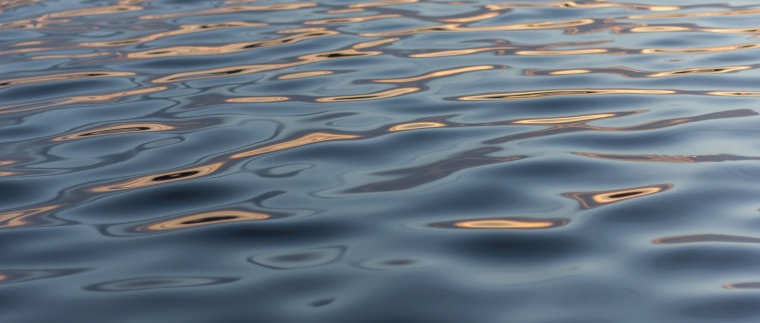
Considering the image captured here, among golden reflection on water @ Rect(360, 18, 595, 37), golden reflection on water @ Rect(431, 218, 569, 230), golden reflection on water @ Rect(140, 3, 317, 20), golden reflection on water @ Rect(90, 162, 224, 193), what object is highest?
golden reflection on water @ Rect(140, 3, 317, 20)

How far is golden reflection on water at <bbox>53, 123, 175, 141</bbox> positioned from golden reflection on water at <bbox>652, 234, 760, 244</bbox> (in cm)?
164

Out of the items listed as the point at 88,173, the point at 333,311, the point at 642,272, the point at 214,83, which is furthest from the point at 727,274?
the point at 214,83

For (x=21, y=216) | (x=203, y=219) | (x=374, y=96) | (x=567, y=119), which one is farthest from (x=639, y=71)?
(x=21, y=216)

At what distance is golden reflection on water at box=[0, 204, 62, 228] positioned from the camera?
224 centimetres

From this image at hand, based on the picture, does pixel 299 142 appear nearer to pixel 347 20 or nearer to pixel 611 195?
pixel 611 195

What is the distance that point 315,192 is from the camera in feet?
7.83

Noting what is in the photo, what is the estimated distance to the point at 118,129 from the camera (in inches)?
119

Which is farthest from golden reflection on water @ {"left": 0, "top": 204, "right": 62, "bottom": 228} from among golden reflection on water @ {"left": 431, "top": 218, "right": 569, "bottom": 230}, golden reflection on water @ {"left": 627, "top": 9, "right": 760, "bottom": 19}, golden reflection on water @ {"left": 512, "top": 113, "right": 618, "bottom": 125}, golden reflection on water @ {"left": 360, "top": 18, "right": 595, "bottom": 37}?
golden reflection on water @ {"left": 627, "top": 9, "right": 760, "bottom": 19}

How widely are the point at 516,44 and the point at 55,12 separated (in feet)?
8.89

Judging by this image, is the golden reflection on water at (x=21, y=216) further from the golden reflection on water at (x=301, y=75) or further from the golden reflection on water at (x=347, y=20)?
the golden reflection on water at (x=347, y=20)

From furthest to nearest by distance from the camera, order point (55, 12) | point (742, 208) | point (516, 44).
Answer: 1. point (55, 12)
2. point (516, 44)
3. point (742, 208)

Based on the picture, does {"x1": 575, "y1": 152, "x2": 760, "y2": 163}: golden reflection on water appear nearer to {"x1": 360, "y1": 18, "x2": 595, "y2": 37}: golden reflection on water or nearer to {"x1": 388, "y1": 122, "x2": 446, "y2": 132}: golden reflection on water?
{"x1": 388, "y1": 122, "x2": 446, "y2": 132}: golden reflection on water

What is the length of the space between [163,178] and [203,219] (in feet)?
1.15

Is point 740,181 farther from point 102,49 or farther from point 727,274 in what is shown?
point 102,49
